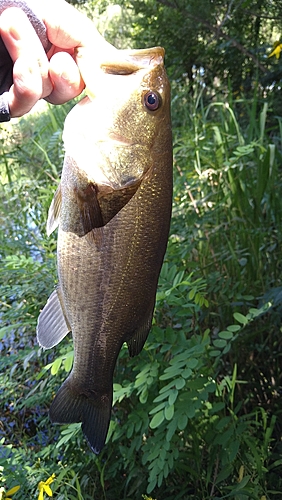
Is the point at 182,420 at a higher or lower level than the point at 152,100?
lower

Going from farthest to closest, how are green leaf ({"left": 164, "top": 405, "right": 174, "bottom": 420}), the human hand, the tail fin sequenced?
green leaf ({"left": 164, "top": 405, "right": 174, "bottom": 420}), the tail fin, the human hand

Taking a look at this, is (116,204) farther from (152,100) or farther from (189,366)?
(189,366)

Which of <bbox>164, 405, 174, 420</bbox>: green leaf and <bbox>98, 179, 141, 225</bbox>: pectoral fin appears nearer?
<bbox>98, 179, 141, 225</bbox>: pectoral fin

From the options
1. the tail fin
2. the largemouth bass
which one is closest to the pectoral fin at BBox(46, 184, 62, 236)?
the largemouth bass

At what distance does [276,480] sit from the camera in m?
2.33

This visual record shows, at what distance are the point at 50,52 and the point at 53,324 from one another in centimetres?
68

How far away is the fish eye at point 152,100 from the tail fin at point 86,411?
29.8 inches

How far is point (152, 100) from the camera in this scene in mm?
1396

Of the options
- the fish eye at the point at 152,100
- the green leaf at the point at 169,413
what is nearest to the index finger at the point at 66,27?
the fish eye at the point at 152,100

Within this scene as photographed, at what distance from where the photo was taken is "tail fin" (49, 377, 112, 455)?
151 centimetres

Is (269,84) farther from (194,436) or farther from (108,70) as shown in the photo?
(108,70)

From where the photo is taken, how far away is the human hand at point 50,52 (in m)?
1.20

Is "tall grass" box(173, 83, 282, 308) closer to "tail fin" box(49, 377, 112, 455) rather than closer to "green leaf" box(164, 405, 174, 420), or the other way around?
"green leaf" box(164, 405, 174, 420)

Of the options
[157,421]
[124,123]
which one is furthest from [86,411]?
[124,123]
